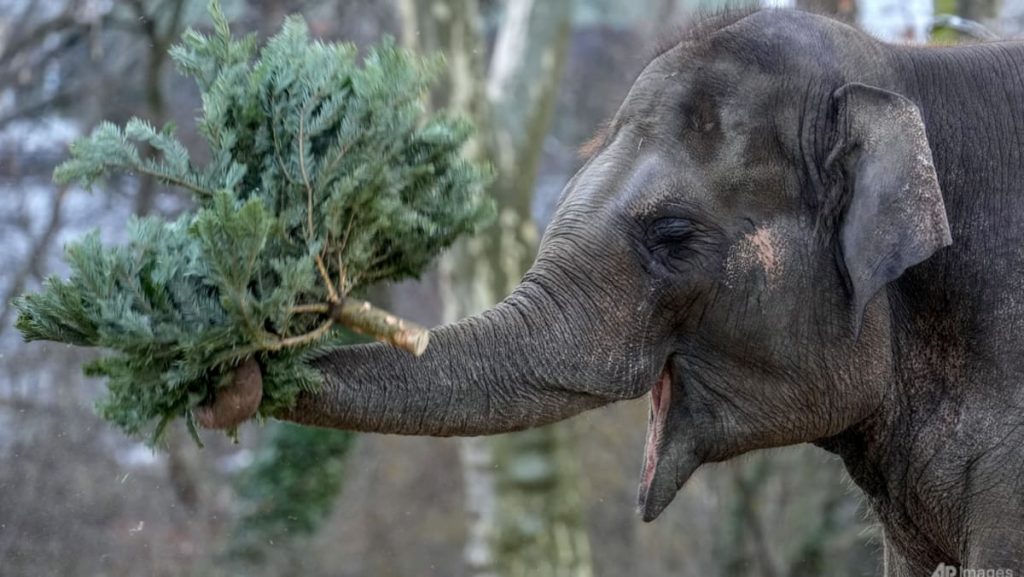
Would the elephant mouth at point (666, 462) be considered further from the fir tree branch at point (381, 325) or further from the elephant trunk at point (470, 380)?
the fir tree branch at point (381, 325)

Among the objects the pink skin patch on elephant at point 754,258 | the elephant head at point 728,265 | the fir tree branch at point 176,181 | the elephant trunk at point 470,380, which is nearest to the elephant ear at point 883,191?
the elephant head at point 728,265

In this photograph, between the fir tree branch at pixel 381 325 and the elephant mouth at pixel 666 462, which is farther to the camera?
the elephant mouth at pixel 666 462

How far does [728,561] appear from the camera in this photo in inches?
482

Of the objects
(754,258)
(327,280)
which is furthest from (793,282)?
(327,280)

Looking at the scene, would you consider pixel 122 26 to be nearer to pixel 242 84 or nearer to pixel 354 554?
pixel 354 554

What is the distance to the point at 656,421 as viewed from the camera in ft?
13.7

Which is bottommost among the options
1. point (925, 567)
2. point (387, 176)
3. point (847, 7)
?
point (847, 7)

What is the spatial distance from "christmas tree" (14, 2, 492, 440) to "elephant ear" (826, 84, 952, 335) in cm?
100

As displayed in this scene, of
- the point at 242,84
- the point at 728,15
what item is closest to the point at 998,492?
the point at 728,15

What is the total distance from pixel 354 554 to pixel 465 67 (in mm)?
5389

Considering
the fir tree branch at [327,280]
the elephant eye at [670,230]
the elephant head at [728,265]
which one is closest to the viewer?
the fir tree branch at [327,280]

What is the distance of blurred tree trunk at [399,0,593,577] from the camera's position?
11.6 meters

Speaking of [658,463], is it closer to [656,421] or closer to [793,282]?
[656,421]

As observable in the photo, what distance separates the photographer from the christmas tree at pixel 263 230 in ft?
11.3
